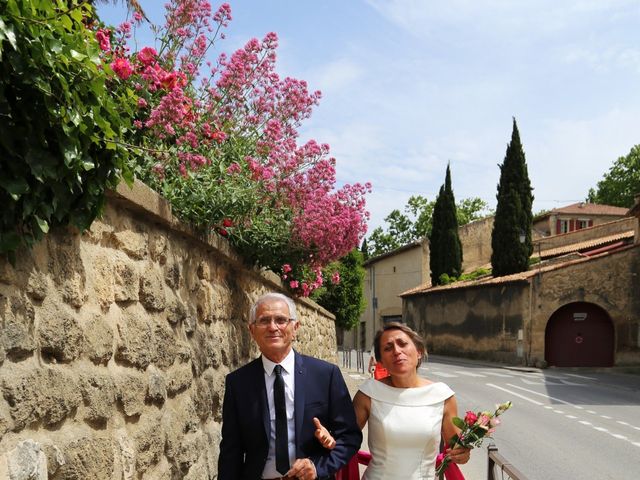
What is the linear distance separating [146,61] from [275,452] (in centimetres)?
305

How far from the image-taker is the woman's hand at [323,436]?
297 centimetres

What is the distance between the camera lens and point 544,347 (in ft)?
104

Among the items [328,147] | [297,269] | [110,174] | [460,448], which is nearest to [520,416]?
[297,269]

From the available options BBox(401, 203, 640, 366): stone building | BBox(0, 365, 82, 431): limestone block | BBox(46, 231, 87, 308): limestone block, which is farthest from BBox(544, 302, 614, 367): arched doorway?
BBox(0, 365, 82, 431): limestone block

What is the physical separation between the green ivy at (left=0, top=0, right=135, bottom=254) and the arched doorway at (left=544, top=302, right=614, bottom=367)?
31526mm

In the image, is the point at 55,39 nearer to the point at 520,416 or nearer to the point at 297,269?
the point at 297,269

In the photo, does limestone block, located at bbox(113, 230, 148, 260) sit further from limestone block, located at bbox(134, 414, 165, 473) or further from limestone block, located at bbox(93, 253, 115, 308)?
limestone block, located at bbox(134, 414, 165, 473)

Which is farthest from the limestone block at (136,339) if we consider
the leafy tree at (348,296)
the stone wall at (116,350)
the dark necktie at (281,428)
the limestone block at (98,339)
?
the leafy tree at (348,296)

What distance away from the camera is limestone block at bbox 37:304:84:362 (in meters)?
2.70

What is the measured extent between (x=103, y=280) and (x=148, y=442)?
92 centimetres

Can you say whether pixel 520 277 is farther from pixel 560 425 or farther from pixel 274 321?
pixel 274 321

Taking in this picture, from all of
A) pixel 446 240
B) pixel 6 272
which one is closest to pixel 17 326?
pixel 6 272

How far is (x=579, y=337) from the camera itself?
104 feet

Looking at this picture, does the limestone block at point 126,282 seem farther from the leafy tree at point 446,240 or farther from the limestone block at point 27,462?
the leafy tree at point 446,240
